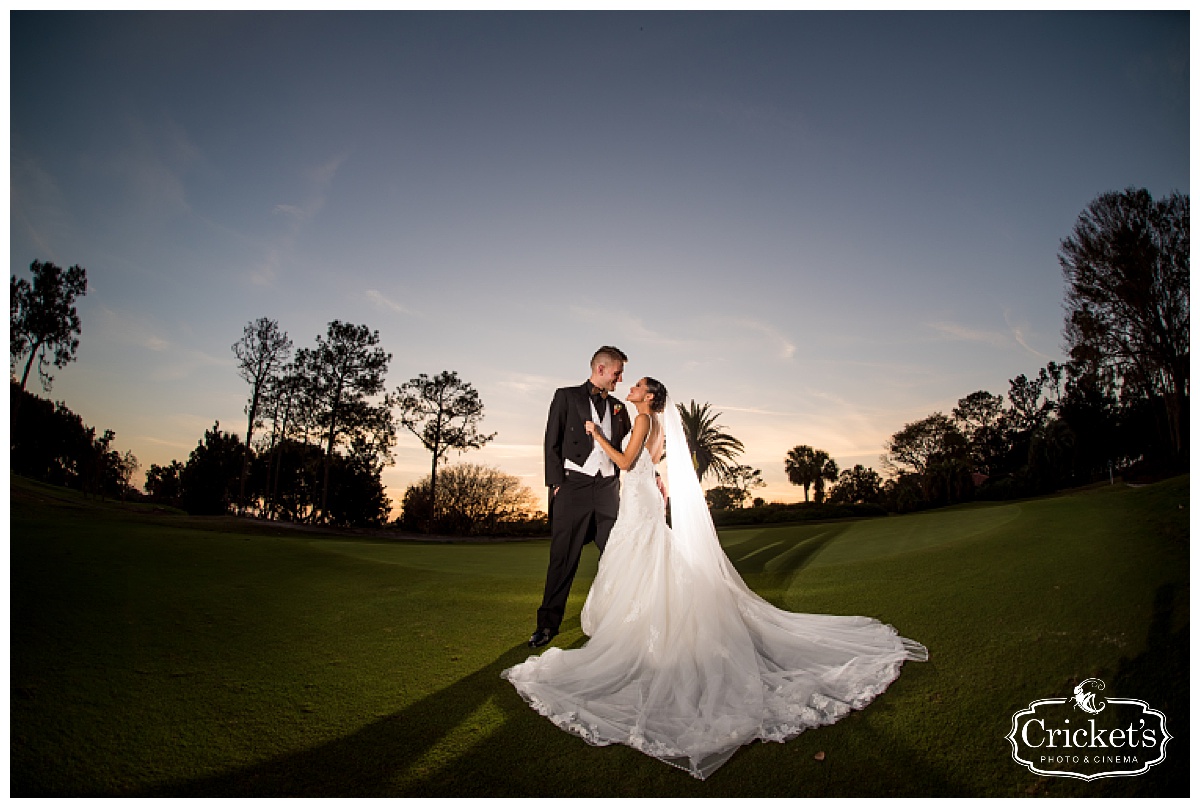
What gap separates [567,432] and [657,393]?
3.00ft

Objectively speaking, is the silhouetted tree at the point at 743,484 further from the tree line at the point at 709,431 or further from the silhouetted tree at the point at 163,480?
the silhouetted tree at the point at 163,480

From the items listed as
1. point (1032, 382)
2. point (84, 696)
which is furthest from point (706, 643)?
point (1032, 382)

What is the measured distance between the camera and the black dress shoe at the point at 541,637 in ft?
15.4

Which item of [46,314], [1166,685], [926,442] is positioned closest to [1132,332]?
[1166,685]

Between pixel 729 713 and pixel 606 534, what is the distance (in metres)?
2.20

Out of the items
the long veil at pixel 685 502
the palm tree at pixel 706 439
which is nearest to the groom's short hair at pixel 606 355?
the long veil at pixel 685 502

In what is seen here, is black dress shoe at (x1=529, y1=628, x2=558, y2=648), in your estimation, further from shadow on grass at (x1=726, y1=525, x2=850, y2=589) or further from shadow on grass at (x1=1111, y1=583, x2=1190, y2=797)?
shadow on grass at (x1=1111, y1=583, x2=1190, y2=797)

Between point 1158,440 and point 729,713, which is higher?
point 1158,440

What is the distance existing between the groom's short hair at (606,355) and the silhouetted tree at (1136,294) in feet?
41.0

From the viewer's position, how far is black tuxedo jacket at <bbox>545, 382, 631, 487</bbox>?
5215 mm

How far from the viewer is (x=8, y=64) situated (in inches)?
160

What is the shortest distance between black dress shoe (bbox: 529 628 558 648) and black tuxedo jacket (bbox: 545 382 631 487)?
4.15 feet

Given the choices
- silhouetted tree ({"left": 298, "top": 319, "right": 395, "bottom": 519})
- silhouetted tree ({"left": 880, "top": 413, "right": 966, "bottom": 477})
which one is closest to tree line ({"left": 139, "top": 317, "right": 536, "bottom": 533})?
silhouetted tree ({"left": 298, "top": 319, "right": 395, "bottom": 519})
